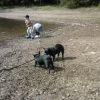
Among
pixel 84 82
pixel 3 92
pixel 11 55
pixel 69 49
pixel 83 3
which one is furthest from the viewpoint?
pixel 83 3

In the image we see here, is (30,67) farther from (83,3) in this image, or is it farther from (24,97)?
(83,3)

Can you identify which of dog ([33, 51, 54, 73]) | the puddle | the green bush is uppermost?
the green bush

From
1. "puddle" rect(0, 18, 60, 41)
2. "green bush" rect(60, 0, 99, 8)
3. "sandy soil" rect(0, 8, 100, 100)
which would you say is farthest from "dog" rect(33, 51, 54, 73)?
"green bush" rect(60, 0, 99, 8)

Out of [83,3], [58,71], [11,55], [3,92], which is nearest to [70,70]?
[58,71]

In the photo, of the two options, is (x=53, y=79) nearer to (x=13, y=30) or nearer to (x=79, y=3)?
(x=13, y=30)

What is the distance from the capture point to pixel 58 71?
448 cm

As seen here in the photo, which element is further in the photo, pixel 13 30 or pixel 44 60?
pixel 13 30

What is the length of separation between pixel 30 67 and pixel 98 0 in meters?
28.9

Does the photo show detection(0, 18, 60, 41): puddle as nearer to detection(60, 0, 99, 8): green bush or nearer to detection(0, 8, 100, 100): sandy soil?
detection(0, 8, 100, 100): sandy soil

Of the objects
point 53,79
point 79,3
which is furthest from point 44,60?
point 79,3

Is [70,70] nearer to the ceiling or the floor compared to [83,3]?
nearer to the floor

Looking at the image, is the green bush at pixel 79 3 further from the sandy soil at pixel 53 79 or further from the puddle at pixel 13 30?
the sandy soil at pixel 53 79

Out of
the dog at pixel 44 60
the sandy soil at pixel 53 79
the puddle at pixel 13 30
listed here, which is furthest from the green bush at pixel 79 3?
the dog at pixel 44 60

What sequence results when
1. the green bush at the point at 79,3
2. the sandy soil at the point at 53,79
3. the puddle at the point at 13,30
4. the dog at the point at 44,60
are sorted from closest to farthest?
1. the sandy soil at the point at 53,79
2. the dog at the point at 44,60
3. the puddle at the point at 13,30
4. the green bush at the point at 79,3
